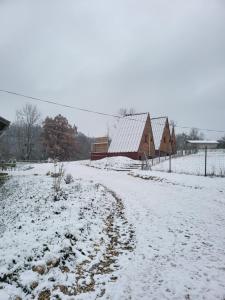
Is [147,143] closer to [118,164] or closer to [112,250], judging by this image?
[118,164]

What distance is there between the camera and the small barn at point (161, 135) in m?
36.6

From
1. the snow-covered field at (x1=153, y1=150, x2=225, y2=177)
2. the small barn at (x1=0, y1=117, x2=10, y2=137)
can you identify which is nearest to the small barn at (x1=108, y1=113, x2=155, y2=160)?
the snow-covered field at (x1=153, y1=150, x2=225, y2=177)

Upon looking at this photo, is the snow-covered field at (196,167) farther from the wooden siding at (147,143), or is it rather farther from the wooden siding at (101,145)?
the wooden siding at (101,145)

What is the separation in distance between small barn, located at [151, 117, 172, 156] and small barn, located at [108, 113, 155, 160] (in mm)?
3081

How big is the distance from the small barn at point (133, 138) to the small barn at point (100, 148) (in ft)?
3.33

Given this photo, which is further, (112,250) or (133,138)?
(133,138)

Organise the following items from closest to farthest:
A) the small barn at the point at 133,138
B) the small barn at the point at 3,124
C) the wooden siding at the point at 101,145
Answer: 1. the small barn at the point at 3,124
2. the small barn at the point at 133,138
3. the wooden siding at the point at 101,145

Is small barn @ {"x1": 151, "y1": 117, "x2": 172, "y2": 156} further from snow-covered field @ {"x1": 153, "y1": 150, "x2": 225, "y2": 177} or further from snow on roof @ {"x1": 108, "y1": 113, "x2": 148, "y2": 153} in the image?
snow-covered field @ {"x1": 153, "y1": 150, "x2": 225, "y2": 177}

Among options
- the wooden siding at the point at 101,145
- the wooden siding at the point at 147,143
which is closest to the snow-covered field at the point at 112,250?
the wooden siding at the point at 147,143

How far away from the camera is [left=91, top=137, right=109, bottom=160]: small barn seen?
32156 millimetres

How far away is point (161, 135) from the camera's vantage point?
1454 inches

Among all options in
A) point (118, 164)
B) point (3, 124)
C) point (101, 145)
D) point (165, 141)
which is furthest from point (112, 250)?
point (165, 141)

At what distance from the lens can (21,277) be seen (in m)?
4.24

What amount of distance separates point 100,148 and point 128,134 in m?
3.98
